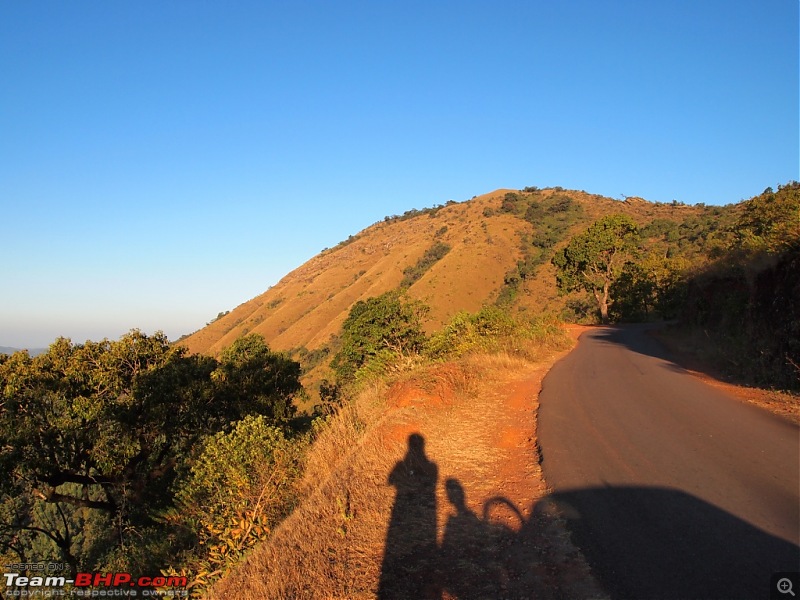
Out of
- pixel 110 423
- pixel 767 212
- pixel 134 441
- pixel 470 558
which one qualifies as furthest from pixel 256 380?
pixel 767 212

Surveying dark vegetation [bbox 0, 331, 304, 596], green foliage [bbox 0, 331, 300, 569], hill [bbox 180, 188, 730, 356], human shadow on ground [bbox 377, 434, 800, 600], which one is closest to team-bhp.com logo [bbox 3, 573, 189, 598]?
dark vegetation [bbox 0, 331, 304, 596]

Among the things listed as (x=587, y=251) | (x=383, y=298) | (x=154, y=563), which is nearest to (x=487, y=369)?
(x=154, y=563)

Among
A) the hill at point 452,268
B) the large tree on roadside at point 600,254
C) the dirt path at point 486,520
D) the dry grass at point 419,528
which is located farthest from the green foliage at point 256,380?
the large tree on roadside at point 600,254

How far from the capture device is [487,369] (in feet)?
42.5

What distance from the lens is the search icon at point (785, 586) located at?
335 cm

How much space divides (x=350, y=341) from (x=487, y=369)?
11155 millimetres

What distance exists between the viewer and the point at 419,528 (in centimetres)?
492

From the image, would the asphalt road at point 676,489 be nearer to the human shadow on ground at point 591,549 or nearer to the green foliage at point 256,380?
the human shadow on ground at point 591,549

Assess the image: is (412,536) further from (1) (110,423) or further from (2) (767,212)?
(2) (767,212)

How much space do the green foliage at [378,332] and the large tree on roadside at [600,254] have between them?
21113mm

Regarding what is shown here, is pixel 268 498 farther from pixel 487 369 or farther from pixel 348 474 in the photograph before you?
pixel 487 369

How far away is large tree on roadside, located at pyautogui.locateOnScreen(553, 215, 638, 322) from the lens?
38312 millimetres

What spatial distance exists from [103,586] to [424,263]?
71.3 metres

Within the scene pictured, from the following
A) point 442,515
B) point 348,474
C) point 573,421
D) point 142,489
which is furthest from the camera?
point 142,489
